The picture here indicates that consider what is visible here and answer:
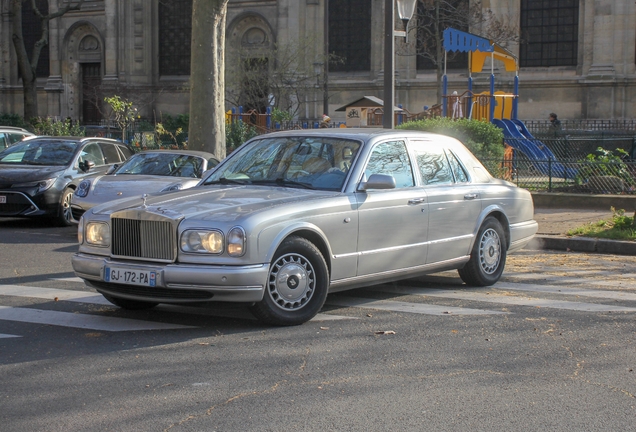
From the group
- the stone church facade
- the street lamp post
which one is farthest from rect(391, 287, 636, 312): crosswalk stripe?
the stone church facade

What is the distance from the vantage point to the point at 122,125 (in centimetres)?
2909

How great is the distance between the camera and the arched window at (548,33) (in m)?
35.5

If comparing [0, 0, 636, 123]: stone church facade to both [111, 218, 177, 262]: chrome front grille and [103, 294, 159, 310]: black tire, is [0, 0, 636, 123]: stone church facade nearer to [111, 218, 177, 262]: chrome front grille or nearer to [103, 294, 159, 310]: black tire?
[103, 294, 159, 310]: black tire

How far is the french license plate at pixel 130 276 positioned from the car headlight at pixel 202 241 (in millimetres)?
348

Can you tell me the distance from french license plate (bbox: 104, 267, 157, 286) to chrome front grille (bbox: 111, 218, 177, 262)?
0.48ft

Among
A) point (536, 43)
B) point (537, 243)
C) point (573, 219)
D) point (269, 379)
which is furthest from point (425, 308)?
point (536, 43)

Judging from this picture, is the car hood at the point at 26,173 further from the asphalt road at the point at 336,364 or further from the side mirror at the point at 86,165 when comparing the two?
the asphalt road at the point at 336,364

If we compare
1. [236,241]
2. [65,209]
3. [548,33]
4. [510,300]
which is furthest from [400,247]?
[548,33]

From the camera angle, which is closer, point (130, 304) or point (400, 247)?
point (130, 304)

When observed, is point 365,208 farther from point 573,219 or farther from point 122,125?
point 122,125

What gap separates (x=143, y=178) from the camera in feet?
44.8

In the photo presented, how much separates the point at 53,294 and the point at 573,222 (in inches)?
383

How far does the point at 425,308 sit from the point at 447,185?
58.3 inches

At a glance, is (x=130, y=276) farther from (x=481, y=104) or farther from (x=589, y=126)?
(x=589, y=126)
